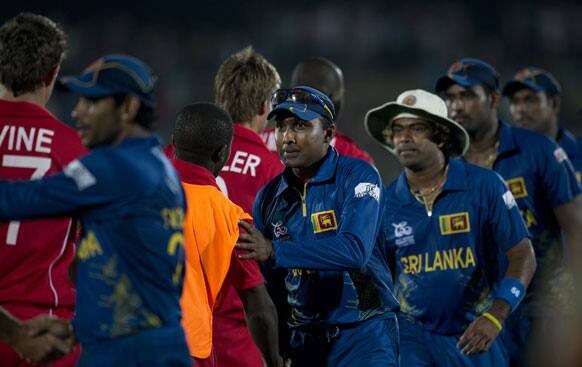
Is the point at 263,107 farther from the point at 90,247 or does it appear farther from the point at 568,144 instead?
the point at 568,144

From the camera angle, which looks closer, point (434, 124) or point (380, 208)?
point (380, 208)

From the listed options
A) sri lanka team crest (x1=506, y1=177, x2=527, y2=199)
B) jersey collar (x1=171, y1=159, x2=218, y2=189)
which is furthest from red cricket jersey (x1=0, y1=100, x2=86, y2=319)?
A: sri lanka team crest (x1=506, y1=177, x2=527, y2=199)

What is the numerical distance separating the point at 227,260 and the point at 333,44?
10.7 metres

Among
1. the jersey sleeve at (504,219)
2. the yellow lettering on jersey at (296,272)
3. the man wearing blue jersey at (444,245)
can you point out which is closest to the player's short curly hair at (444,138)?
the man wearing blue jersey at (444,245)

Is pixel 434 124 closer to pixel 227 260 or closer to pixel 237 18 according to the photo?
pixel 227 260

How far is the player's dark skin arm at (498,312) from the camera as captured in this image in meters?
5.27

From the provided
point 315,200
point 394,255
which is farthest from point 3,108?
point 394,255

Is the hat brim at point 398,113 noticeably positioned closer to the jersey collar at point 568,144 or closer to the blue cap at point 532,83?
the blue cap at point 532,83

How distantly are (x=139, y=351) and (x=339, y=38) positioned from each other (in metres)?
11.8

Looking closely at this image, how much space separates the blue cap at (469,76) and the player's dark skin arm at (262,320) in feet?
9.80

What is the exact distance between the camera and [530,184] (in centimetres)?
684

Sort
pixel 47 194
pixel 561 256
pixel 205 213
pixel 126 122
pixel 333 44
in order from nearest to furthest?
pixel 47 194 → pixel 126 122 → pixel 205 213 → pixel 561 256 → pixel 333 44

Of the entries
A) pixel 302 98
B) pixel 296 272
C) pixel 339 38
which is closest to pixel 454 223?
pixel 296 272

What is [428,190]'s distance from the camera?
5.98 metres
